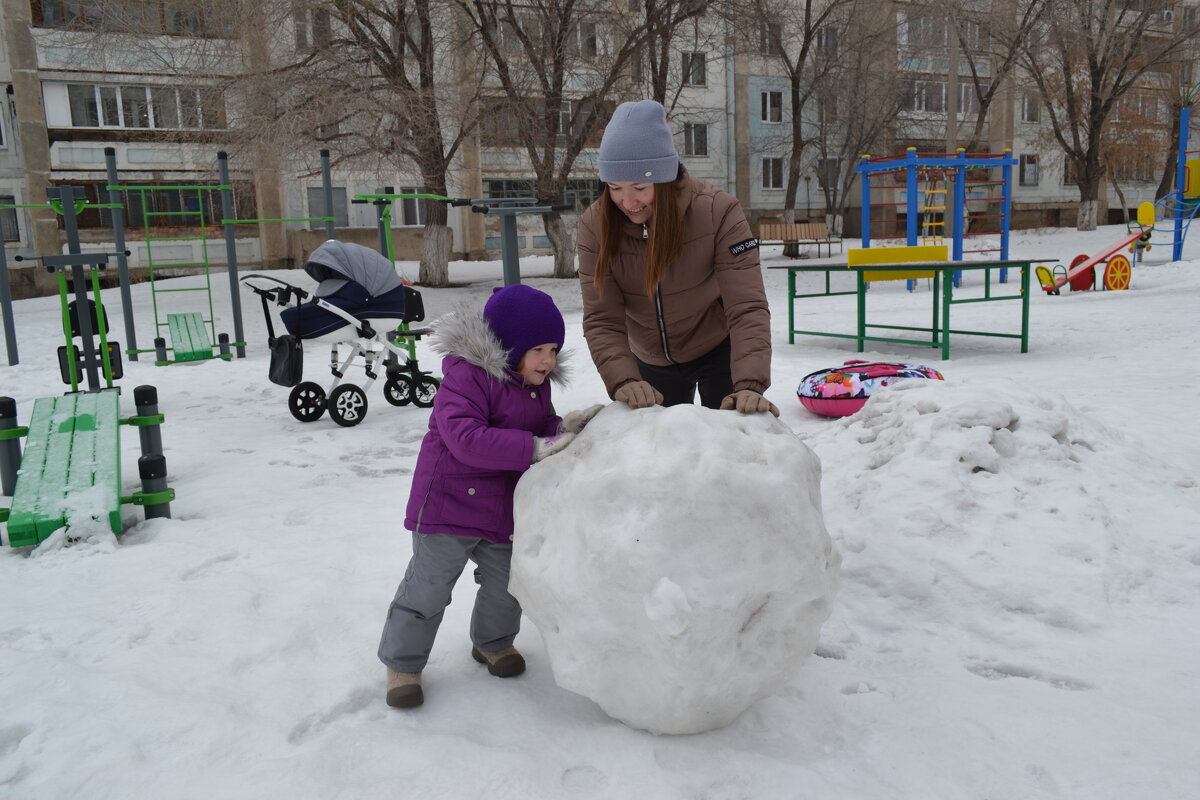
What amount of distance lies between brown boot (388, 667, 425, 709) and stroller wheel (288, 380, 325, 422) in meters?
4.72

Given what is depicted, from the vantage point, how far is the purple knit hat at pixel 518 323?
2.58 meters

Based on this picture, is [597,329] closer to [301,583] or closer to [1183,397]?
[301,583]

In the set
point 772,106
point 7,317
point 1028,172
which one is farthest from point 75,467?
point 1028,172

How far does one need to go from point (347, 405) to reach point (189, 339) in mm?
4829

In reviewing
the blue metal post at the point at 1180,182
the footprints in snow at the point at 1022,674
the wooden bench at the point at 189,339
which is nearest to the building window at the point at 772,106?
the blue metal post at the point at 1180,182

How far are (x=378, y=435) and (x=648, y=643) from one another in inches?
187

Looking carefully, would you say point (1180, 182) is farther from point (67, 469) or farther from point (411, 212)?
point (411, 212)

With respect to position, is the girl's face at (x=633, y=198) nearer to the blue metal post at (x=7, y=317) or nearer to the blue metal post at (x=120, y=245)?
the blue metal post at (x=120, y=245)

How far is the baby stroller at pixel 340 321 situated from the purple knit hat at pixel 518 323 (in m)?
4.17

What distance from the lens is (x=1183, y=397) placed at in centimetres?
575

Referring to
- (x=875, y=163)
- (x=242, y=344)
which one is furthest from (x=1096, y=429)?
(x=875, y=163)

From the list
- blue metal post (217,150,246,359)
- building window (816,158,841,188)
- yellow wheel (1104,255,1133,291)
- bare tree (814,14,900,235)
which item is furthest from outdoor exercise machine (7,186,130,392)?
building window (816,158,841,188)

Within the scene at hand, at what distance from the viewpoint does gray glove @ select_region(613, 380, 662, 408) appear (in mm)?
2477

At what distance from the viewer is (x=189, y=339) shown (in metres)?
10.6
